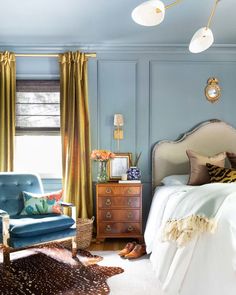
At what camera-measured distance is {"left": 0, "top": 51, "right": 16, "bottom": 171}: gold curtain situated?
163 inches

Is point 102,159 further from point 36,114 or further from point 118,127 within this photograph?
point 36,114

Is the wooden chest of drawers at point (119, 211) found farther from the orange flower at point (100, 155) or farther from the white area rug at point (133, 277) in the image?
the white area rug at point (133, 277)

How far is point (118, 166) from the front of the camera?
4.26 m

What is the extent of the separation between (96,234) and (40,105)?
1839 millimetres

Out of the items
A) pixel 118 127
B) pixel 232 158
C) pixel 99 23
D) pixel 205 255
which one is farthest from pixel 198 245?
pixel 99 23

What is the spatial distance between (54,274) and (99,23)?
2.61 meters

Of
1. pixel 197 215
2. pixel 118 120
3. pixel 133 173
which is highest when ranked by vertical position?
pixel 118 120

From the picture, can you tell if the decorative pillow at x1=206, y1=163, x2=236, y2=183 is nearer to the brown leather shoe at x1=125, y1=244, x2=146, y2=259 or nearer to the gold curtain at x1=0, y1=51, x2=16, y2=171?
the brown leather shoe at x1=125, y1=244, x2=146, y2=259

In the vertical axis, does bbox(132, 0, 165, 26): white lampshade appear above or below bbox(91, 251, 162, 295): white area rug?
above

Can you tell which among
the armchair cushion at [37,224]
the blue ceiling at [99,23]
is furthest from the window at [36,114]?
the armchair cushion at [37,224]

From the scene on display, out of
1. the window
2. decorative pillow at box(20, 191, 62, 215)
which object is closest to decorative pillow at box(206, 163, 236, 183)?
decorative pillow at box(20, 191, 62, 215)

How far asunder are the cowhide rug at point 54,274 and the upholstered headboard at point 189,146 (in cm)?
148

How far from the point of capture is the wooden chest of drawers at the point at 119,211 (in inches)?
152

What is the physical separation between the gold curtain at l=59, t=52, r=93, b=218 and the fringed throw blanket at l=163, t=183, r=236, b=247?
1.80m
